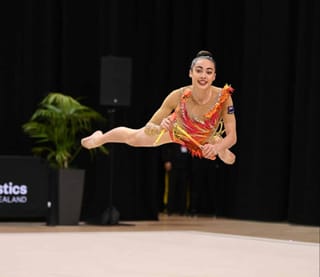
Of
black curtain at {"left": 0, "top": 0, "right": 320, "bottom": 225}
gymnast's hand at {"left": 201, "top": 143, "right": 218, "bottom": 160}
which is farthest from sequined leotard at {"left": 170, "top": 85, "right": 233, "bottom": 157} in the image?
black curtain at {"left": 0, "top": 0, "right": 320, "bottom": 225}

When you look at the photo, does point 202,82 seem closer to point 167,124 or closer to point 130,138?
point 167,124

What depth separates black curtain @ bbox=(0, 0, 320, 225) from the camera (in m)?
12.5

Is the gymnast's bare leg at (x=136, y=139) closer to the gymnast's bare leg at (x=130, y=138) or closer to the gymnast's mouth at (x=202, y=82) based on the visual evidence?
the gymnast's bare leg at (x=130, y=138)

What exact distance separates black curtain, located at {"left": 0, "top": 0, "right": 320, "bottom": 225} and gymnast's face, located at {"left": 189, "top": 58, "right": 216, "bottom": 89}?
898 cm

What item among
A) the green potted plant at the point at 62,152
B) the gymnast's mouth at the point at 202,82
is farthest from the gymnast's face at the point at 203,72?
the green potted plant at the point at 62,152

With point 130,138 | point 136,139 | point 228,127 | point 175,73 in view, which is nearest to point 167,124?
point 228,127

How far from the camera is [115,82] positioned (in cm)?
977

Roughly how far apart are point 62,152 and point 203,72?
8.37 meters

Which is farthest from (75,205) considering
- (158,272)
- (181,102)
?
(181,102)

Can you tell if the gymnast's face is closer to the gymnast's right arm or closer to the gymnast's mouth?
the gymnast's mouth

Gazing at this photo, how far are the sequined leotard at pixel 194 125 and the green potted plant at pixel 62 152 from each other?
25.0 feet

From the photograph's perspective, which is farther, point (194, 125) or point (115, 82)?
point (115, 82)

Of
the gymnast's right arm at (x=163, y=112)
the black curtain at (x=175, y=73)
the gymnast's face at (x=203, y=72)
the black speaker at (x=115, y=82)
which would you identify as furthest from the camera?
the black curtain at (x=175, y=73)

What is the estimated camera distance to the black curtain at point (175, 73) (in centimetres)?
1252
